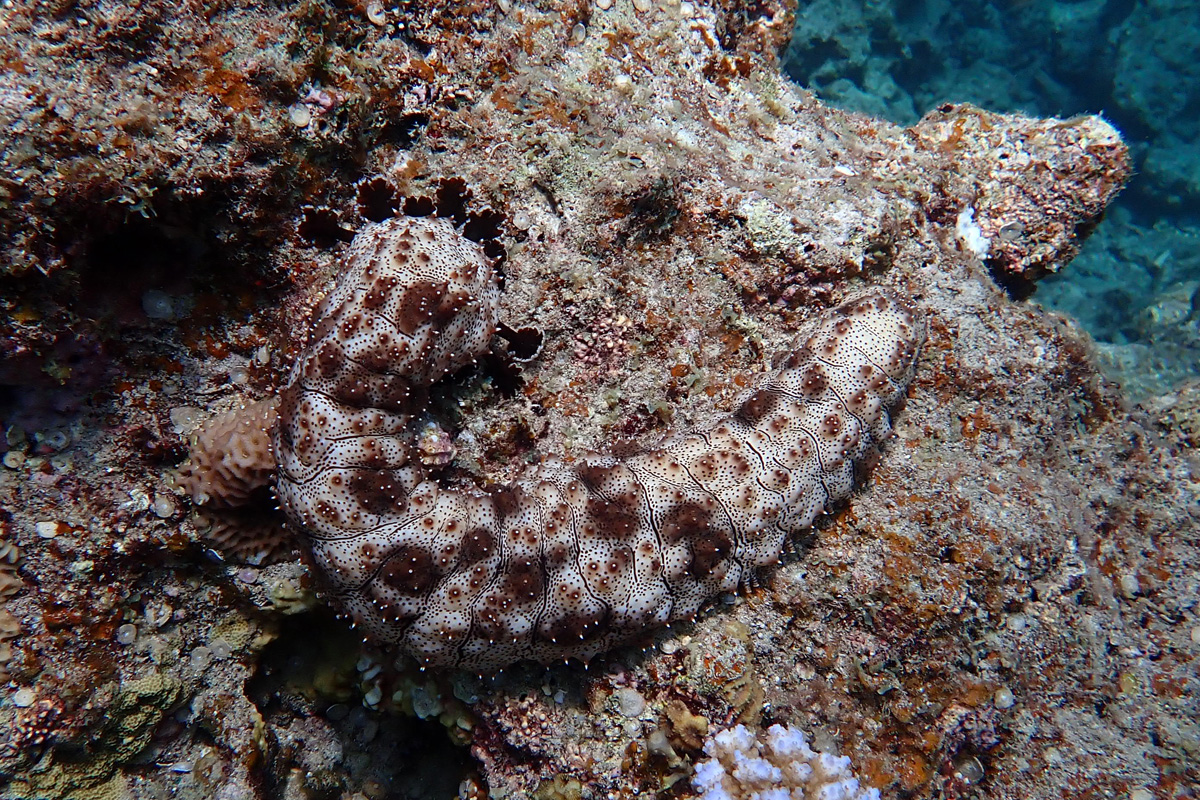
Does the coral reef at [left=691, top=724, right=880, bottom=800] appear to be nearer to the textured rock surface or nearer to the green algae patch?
the textured rock surface

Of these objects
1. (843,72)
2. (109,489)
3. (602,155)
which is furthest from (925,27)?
(109,489)

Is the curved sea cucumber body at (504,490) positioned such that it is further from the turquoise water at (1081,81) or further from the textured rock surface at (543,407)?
the turquoise water at (1081,81)

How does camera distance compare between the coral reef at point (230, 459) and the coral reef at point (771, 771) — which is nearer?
the coral reef at point (230, 459)

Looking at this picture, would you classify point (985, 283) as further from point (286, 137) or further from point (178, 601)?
point (178, 601)

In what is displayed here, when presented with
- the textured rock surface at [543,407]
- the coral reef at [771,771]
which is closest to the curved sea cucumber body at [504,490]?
the textured rock surface at [543,407]

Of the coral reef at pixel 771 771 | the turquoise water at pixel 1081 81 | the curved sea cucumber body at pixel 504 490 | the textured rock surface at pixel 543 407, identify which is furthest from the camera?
the turquoise water at pixel 1081 81

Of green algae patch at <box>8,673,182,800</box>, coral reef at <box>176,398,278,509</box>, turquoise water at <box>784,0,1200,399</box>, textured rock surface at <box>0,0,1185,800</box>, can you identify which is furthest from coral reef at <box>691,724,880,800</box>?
turquoise water at <box>784,0,1200,399</box>

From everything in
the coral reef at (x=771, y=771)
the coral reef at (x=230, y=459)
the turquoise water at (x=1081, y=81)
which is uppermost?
the turquoise water at (x=1081, y=81)
